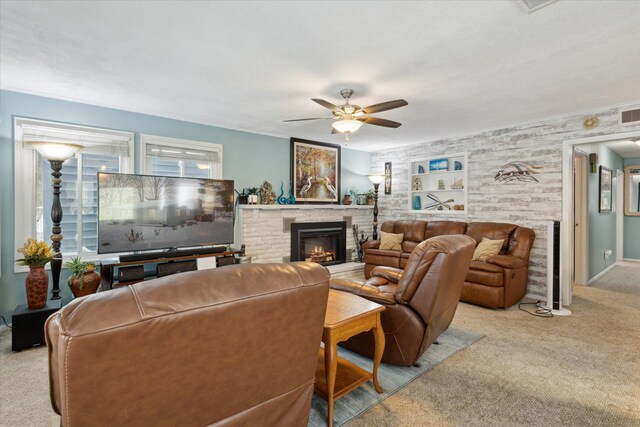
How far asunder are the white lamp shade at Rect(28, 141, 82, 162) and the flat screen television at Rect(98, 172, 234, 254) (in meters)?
0.33

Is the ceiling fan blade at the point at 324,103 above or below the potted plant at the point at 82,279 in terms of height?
above

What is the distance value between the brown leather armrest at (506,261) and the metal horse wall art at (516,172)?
1.25 m

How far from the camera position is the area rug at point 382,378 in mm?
1937

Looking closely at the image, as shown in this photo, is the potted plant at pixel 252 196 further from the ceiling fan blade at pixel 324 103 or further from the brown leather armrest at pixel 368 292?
the brown leather armrest at pixel 368 292

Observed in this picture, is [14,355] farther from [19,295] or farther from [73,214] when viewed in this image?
[73,214]

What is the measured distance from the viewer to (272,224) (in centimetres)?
513

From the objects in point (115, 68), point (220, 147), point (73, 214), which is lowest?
point (73, 214)

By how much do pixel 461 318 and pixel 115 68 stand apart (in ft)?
13.9

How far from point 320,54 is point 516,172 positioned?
3597 millimetres

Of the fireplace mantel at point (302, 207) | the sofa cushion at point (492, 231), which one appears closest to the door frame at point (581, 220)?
the sofa cushion at point (492, 231)

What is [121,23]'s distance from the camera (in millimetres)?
2094

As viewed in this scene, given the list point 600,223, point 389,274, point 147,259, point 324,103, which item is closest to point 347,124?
point 324,103

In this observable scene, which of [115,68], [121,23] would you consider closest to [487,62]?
[121,23]

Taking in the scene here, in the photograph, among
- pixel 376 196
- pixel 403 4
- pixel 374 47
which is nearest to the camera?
pixel 403 4
